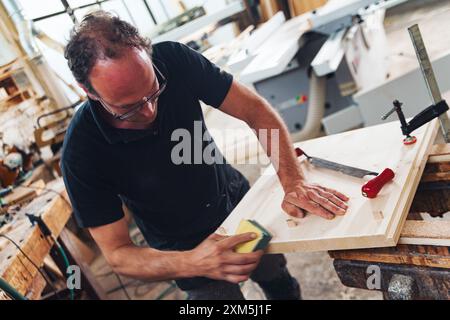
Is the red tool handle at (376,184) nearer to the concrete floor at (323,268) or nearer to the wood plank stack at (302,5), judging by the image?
the concrete floor at (323,268)

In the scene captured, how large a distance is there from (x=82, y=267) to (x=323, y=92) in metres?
2.00

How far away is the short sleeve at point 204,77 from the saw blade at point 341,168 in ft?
1.32

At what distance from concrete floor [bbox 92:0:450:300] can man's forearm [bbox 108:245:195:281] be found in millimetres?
→ 1228

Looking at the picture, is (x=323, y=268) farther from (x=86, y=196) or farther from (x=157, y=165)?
(x=86, y=196)

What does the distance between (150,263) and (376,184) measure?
2.21ft

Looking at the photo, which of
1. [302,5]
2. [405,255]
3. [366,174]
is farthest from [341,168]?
[302,5]

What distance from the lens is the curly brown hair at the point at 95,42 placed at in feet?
3.20

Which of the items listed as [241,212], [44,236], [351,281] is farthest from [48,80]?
[351,281]

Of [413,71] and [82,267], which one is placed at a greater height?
[413,71]

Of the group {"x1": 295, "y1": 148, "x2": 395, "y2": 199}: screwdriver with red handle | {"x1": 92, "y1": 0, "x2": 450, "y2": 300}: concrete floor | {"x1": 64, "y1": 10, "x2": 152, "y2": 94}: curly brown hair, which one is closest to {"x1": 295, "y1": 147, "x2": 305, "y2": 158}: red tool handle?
{"x1": 295, "y1": 148, "x2": 395, "y2": 199}: screwdriver with red handle

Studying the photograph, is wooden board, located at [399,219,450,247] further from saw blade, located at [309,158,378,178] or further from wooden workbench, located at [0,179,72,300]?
wooden workbench, located at [0,179,72,300]

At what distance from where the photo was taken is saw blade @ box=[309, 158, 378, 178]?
A: 1.03m

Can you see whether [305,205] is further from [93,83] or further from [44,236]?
[44,236]
